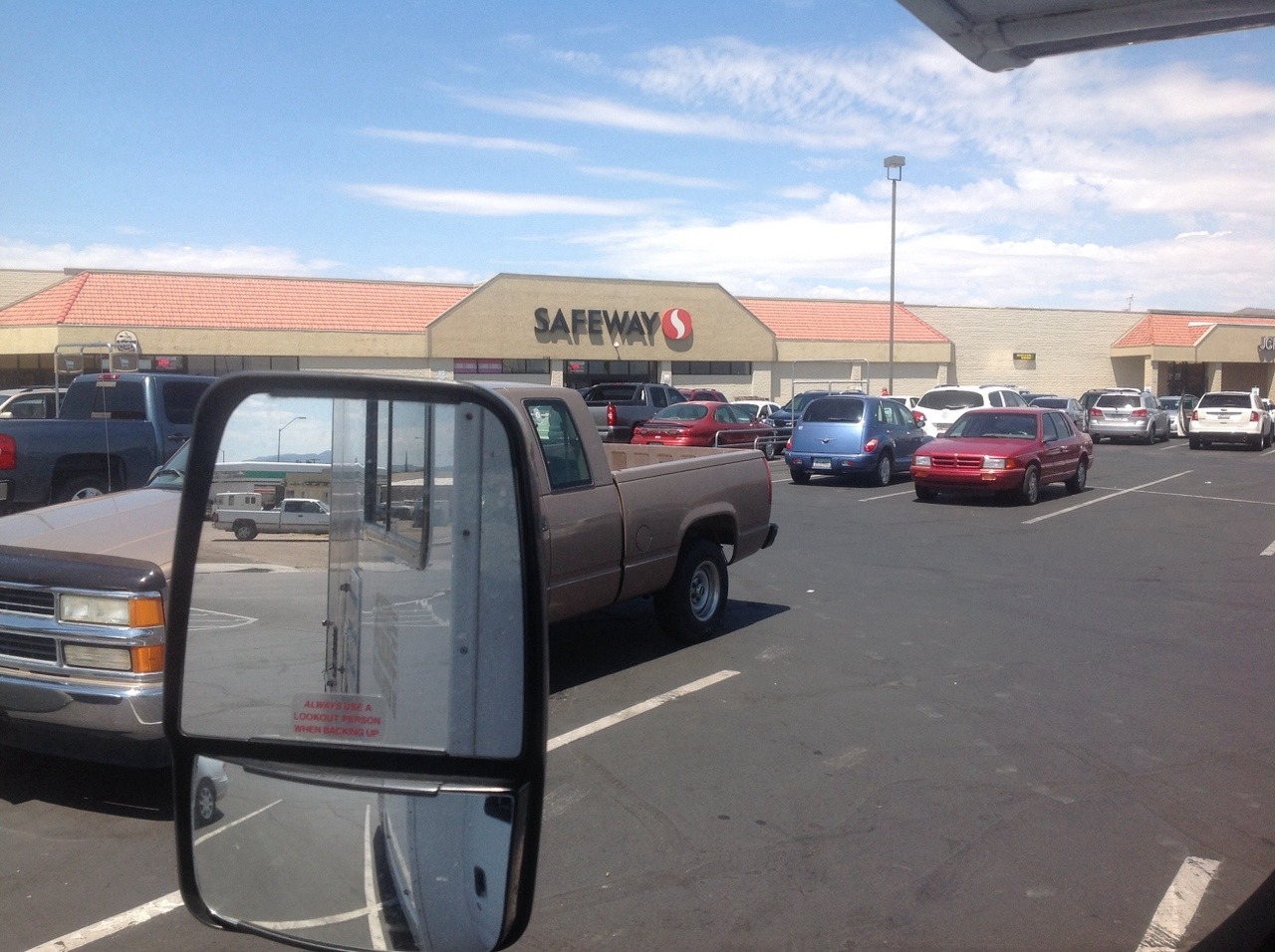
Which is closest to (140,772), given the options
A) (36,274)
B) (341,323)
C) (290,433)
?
(290,433)

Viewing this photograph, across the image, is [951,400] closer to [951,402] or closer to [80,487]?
[951,402]

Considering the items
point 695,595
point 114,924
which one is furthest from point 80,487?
point 114,924

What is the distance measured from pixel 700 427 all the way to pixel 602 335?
67.4ft

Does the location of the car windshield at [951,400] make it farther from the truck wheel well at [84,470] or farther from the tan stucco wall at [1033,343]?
the tan stucco wall at [1033,343]

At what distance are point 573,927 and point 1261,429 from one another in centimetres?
3487

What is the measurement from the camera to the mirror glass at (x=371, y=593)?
213 cm

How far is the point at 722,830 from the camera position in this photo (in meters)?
5.06

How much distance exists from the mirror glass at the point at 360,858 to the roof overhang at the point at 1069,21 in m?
4.42

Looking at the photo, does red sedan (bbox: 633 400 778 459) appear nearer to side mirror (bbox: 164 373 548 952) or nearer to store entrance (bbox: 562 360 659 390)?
store entrance (bbox: 562 360 659 390)

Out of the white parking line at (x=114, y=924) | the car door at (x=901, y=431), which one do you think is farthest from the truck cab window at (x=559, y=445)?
the car door at (x=901, y=431)

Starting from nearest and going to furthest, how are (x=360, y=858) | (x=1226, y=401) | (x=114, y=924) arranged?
1. (x=360, y=858)
2. (x=114, y=924)
3. (x=1226, y=401)

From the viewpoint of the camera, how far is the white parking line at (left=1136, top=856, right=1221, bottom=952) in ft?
13.5

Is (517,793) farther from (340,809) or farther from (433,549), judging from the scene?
(433,549)

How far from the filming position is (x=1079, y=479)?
66.3 ft
